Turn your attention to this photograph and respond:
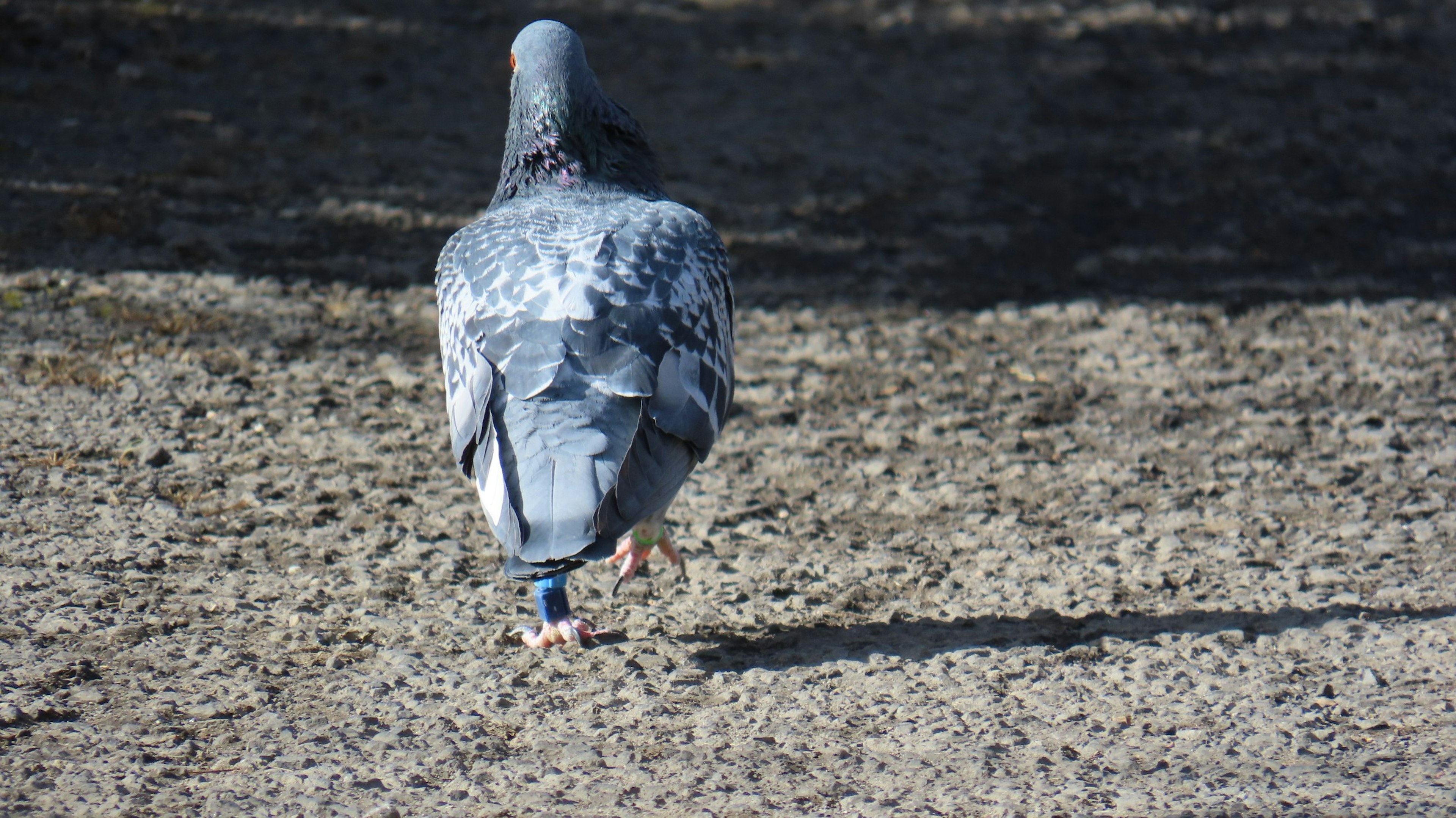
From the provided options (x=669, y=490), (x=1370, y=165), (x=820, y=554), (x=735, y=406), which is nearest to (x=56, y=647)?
(x=669, y=490)

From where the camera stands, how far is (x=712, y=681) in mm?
3730

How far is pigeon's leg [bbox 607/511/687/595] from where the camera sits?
4.11m

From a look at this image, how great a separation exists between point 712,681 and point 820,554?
35.7 inches

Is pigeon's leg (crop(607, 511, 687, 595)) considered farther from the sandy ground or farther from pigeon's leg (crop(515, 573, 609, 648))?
pigeon's leg (crop(515, 573, 609, 648))

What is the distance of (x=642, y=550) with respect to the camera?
425cm

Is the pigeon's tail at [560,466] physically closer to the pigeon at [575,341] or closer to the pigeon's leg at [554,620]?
the pigeon at [575,341]

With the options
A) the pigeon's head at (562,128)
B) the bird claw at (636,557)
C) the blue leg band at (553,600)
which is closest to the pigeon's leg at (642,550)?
the bird claw at (636,557)

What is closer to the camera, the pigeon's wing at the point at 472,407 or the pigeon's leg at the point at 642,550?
the pigeon's wing at the point at 472,407

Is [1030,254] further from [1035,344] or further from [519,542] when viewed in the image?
[519,542]

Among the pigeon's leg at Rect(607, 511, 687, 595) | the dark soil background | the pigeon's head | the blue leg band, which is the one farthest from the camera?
the dark soil background

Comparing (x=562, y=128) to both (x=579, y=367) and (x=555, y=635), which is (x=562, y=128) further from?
(x=555, y=635)

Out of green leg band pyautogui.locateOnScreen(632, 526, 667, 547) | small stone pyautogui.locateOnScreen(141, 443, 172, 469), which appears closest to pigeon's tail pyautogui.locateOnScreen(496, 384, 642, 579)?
green leg band pyautogui.locateOnScreen(632, 526, 667, 547)

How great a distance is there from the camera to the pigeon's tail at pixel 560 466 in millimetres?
3312

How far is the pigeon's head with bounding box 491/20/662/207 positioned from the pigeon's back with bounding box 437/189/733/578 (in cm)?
27
